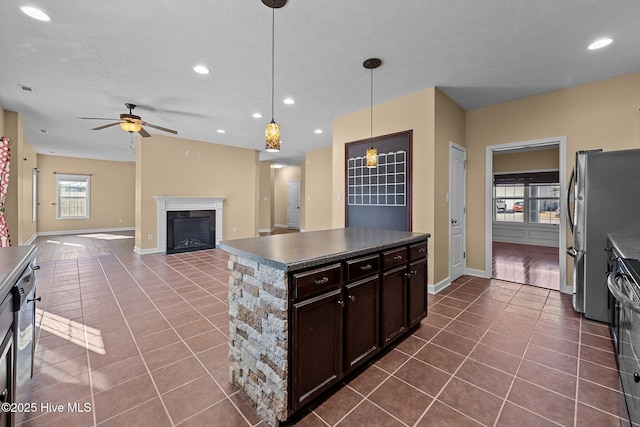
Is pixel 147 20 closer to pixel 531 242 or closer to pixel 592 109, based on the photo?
pixel 592 109

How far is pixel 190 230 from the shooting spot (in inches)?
263

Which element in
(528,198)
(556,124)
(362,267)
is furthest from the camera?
(528,198)

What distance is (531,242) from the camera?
7395 millimetres

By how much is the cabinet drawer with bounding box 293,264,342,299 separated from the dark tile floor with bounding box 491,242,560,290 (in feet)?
12.5

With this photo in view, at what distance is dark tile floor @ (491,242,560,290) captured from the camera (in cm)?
413

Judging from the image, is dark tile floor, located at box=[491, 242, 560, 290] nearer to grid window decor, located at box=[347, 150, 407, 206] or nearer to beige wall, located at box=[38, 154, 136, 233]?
grid window decor, located at box=[347, 150, 407, 206]

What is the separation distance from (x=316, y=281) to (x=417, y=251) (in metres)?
1.27

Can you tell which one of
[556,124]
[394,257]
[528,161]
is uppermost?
[528,161]

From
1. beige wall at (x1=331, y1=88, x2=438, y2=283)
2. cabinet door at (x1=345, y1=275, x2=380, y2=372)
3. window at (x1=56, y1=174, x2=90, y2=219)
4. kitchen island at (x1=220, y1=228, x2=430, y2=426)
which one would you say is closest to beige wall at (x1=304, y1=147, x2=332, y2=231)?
beige wall at (x1=331, y1=88, x2=438, y2=283)

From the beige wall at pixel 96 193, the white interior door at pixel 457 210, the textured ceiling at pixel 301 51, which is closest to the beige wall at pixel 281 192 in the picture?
the beige wall at pixel 96 193

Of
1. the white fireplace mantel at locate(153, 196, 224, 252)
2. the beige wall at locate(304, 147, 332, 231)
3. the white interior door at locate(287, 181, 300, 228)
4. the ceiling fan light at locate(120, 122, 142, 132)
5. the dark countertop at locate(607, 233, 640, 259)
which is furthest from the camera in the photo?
the white interior door at locate(287, 181, 300, 228)

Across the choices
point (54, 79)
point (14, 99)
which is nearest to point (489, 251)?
point (54, 79)

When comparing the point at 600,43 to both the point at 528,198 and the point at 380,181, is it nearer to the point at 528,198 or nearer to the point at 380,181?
the point at 380,181

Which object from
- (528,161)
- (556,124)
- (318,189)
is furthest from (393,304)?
(528,161)
